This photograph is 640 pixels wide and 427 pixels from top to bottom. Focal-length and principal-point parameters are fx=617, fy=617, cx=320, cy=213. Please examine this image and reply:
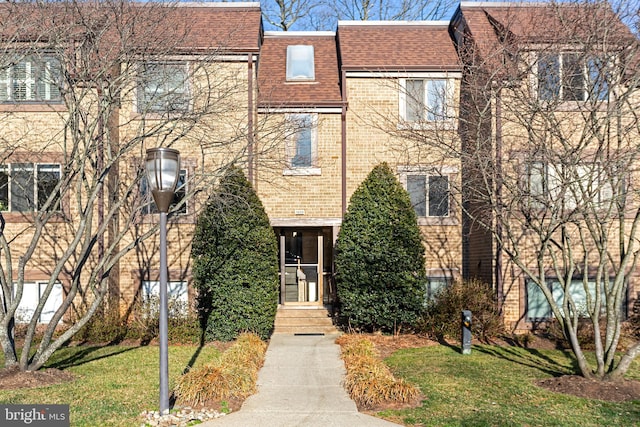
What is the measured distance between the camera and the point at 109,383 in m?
9.99

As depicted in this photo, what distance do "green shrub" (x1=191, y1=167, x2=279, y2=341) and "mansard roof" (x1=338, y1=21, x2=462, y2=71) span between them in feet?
17.9

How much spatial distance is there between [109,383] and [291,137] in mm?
8336

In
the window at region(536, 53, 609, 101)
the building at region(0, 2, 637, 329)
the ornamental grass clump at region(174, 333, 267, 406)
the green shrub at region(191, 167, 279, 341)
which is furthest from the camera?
the green shrub at region(191, 167, 279, 341)

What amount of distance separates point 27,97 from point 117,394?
8868mm

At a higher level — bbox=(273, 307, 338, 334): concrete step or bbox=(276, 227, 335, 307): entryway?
bbox=(276, 227, 335, 307): entryway

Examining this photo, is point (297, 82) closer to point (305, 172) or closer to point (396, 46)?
point (305, 172)

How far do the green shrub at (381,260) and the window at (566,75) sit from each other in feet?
15.1

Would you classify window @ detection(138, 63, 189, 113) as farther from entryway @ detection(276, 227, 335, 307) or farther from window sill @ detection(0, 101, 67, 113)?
entryway @ detection(276, 227, 335, 307)

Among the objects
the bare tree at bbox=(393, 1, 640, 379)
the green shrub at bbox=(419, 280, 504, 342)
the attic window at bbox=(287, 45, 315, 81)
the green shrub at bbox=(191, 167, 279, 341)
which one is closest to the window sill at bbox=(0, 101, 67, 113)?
the green shrub at bbox=(191, 167, 279, 341)

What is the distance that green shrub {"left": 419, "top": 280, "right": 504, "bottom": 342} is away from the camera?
14227mm

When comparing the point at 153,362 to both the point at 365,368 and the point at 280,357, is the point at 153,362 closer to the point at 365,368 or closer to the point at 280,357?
the point at 280,357

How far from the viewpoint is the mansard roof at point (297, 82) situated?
16.6 m

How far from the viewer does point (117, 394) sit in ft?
30.5

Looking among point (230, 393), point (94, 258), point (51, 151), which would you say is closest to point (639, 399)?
point (230, 393)
